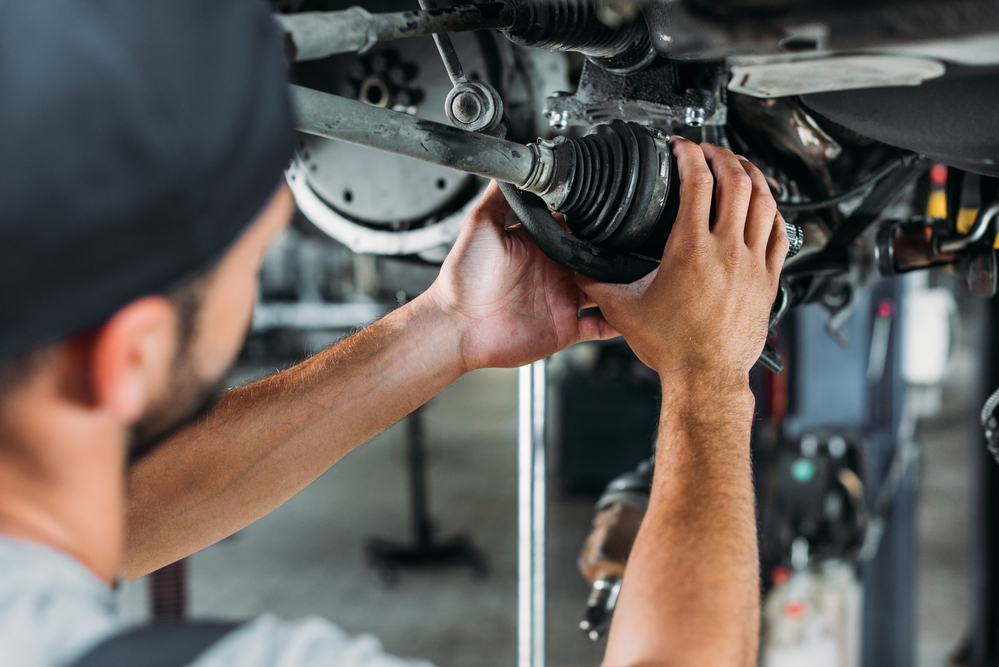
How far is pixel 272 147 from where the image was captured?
38 centimetres

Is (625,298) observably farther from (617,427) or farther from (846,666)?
(617,427)

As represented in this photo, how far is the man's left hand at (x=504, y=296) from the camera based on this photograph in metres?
0.74

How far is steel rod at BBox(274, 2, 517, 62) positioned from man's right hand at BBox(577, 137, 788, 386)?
17 centimetres

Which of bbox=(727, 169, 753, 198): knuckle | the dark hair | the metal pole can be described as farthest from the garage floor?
the dark hair

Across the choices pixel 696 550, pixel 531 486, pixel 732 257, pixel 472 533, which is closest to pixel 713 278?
pixel 732 257

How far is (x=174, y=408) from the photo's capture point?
0.41 metres

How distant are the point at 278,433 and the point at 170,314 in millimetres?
384

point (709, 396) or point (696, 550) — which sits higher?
point (709, 396)

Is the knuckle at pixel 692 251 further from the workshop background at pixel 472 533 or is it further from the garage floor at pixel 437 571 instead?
the garage floor at pixel 437 571

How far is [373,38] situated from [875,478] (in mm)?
1709

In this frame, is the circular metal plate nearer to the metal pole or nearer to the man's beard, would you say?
the metal pole

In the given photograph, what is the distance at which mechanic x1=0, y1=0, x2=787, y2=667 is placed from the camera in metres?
0.33

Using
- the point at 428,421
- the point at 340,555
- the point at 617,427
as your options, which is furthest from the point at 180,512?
the point at 428,421

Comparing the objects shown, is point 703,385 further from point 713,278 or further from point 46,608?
point 46,608
